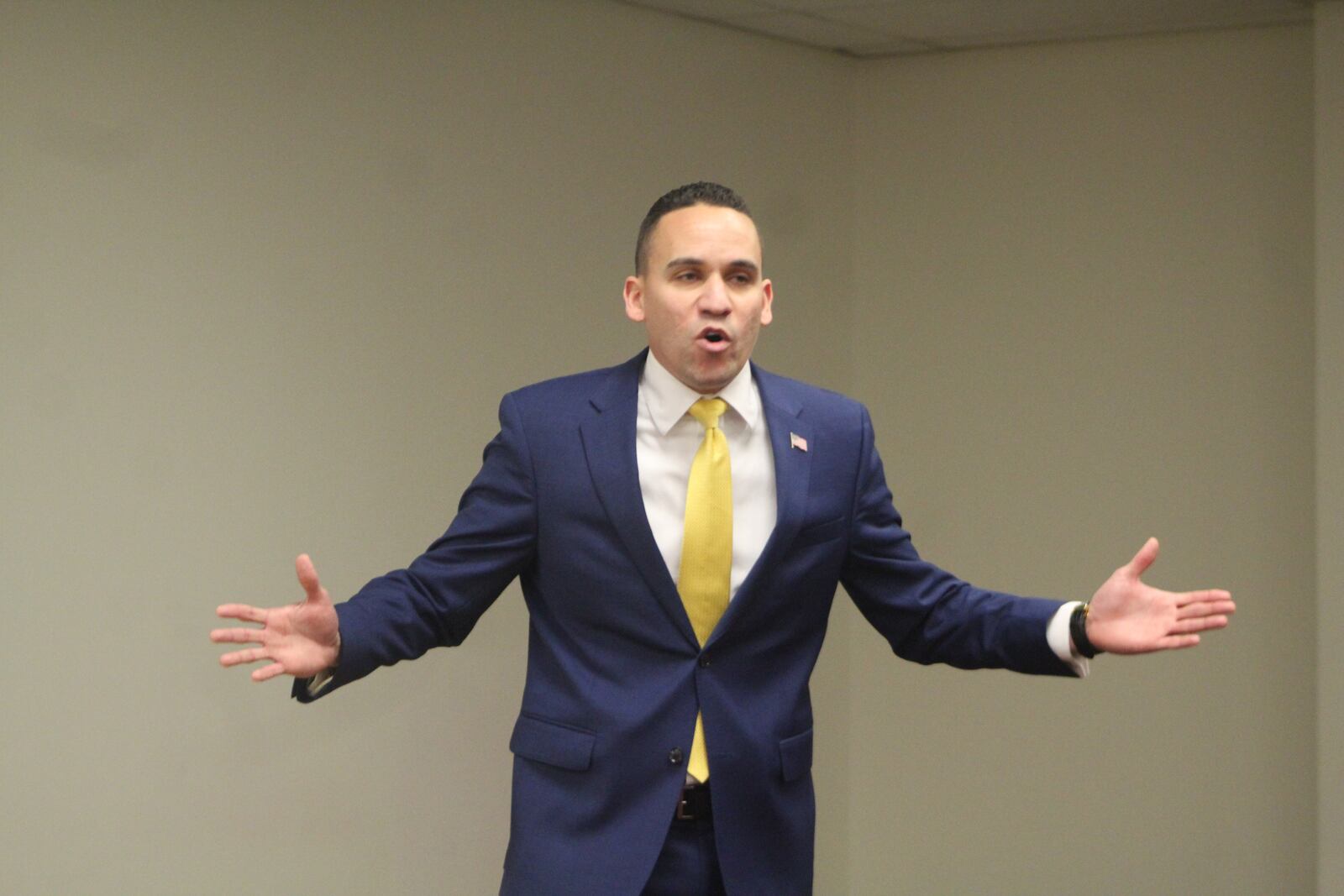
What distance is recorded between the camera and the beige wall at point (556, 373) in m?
3.36

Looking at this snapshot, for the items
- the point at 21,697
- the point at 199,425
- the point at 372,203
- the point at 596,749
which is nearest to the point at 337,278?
the point at 372,203

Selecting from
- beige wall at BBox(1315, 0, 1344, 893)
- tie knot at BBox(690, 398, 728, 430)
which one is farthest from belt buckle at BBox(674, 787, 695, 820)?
beige wall at BBox(1315, 0, 1344, 893)

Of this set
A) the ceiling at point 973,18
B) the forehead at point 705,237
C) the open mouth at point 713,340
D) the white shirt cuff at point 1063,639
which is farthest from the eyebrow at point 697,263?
the ceiling at point 973,18

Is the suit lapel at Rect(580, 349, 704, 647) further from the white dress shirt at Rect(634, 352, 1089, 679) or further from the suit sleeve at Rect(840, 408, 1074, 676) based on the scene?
the suit sleeve at Rect(840, 408, 1074, 676)

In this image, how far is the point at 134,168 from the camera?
3.39 meters

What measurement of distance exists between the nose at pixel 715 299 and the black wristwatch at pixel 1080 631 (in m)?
0.73

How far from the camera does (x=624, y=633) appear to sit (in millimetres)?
2568

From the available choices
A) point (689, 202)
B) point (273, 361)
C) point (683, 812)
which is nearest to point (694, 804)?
point (683, 812)

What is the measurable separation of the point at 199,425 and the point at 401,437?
1.76 feet

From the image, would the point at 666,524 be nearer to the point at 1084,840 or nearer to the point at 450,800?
the point at 450,800

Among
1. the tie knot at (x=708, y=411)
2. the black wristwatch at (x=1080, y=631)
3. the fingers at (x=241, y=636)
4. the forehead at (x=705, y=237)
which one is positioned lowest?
the fingers at (x=241, y=636)

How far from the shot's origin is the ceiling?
14.0ft

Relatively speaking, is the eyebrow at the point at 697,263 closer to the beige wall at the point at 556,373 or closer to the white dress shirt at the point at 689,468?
the white dress shirt at the point at 689,468

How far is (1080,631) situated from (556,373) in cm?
192
